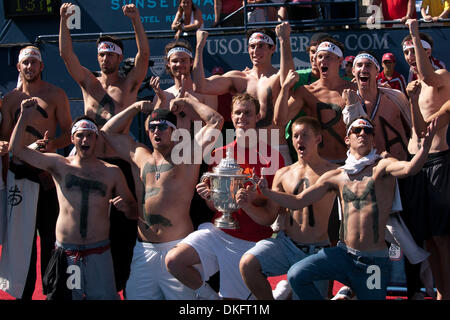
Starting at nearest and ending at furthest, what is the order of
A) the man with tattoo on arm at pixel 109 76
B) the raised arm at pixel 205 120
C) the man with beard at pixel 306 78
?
1. the raised arm at pixel 205 120
2. the man with beard at pixel 306 78
3. the man with tattoo on arm at pixel 109 76

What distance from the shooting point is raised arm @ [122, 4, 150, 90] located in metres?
6.56

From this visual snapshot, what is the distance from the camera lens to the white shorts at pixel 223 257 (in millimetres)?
5492

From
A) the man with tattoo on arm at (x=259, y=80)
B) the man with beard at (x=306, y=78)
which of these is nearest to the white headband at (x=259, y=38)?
the man with tattoo on arm at (x=259, y=80)

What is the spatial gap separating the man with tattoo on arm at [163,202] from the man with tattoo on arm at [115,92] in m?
0.53

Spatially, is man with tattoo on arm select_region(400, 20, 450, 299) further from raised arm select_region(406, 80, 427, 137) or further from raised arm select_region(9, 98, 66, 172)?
raised arm select_region(9, 98, 66, 172)

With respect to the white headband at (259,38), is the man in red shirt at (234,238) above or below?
below

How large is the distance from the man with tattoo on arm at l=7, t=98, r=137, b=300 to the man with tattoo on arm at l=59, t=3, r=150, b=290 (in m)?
0.44

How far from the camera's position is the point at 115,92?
6648 millimetres

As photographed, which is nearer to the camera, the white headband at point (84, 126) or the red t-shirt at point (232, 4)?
the white headband at point (84, 126)

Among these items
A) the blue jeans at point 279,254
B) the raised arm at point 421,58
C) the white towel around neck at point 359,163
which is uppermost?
the raised arm at point 421,58

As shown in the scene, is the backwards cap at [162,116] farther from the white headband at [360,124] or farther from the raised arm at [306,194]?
the white headband at [360,124]

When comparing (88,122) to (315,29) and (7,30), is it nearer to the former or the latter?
(315,29)

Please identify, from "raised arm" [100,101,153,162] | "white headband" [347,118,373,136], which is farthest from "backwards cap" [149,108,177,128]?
"white headband" [347,118,373,136]

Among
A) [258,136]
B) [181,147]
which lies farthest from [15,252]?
[258,136]
